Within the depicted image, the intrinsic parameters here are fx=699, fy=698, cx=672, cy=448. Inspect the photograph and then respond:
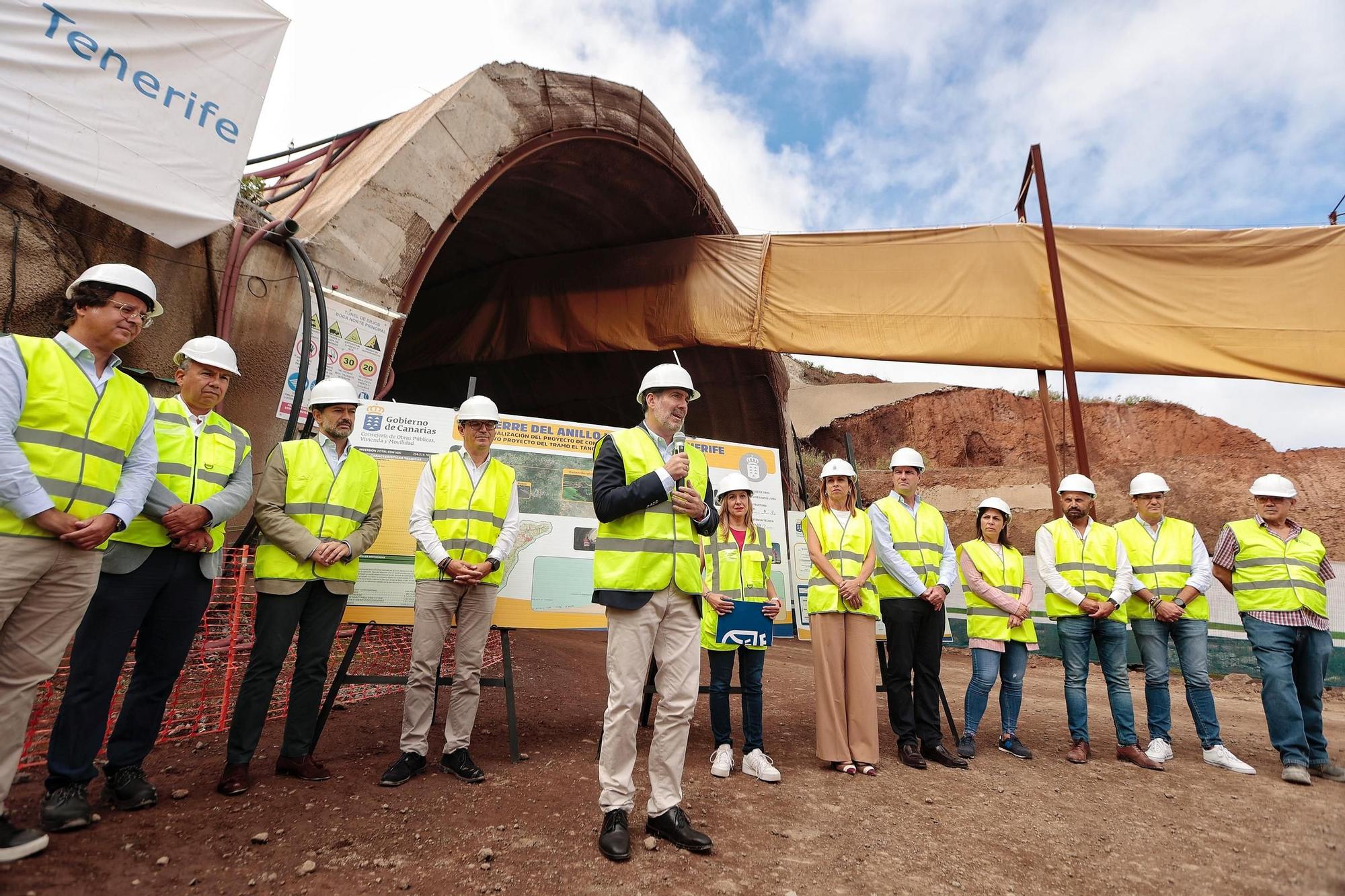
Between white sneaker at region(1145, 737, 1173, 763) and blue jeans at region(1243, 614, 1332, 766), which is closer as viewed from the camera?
blue jeans at region(1243, 614, 1332, 766)

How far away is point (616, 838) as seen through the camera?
9.31 feet

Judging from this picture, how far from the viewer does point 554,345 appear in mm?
11625

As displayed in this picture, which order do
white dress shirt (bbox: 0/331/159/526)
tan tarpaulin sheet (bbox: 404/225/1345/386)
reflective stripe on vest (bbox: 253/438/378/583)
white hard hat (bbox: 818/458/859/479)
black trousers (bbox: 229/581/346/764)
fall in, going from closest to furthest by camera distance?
white dress shirt (bbox: 0/331/159/526), black trousers (bbox: 229/581/346/764), reflective stripe on vest (bbox: 253/438/378/583), white hard hat (bbox: 818/458/859/479), tan tarpaulin sheet (bbox: 404/225/1345/386)

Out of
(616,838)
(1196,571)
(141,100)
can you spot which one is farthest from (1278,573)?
(141,100)

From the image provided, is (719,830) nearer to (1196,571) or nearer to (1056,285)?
(1196,571)

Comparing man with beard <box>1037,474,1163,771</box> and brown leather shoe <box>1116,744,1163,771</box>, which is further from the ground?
man with beard <box>1037,474,1163,771</box>

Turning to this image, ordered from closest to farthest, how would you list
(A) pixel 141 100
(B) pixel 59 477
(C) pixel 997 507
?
(B) pixel 59 477
(A) pixel 141 100
(C) pixel 997 507

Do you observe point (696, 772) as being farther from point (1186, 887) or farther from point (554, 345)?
→ point (554, 345)

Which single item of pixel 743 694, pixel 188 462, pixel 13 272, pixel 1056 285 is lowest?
pixel 743 694

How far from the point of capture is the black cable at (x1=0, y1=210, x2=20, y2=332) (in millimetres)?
4215

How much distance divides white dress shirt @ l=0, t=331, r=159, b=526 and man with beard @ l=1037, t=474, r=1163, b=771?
5.65m

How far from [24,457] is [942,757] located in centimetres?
513

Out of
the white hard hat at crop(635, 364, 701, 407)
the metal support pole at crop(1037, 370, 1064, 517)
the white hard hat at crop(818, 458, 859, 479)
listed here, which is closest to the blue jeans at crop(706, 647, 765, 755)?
the white hard hat at crop(818, 458, 859, 479)

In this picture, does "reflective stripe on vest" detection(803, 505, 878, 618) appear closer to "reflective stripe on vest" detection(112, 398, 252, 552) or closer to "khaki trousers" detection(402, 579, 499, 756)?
"khaki trousers" detection(402, 579, 499, 756)
